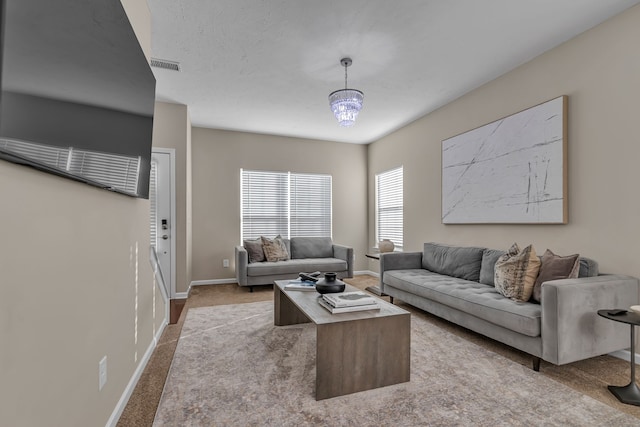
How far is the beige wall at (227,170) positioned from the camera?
5309 millimetres

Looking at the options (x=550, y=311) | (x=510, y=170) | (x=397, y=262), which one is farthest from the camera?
(x=397, y=262)

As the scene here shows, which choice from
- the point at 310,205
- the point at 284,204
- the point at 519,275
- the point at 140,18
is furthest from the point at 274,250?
the point at 140,18

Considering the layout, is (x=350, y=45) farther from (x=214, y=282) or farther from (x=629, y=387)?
(x=214, y=282)

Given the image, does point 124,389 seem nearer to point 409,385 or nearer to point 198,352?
point 198,352

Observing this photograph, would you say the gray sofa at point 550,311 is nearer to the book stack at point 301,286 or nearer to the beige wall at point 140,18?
the book stack at point 301,286

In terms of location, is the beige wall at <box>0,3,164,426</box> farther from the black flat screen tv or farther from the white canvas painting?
the white canvas painting

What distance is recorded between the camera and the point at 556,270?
249 centimetres

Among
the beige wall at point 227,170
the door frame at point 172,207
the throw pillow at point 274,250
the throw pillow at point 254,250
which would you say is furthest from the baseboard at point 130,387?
the beige wall at point 227,170

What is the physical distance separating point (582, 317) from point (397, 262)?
7.13ft

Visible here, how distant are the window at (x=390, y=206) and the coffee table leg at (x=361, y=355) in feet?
11.1

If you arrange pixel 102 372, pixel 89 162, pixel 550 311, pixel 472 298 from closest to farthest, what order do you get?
pixel 89 162, pixel 102 372, pixel 550 311, pixel 472 298

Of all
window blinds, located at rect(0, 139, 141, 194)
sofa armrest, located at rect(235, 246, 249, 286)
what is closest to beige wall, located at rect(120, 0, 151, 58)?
window blinds, located at rect(0, 139, 141, 194)

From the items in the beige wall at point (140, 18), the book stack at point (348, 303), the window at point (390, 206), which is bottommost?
the book stack at point (348, 303)

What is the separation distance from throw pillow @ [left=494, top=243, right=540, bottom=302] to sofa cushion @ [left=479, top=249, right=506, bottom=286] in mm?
417
